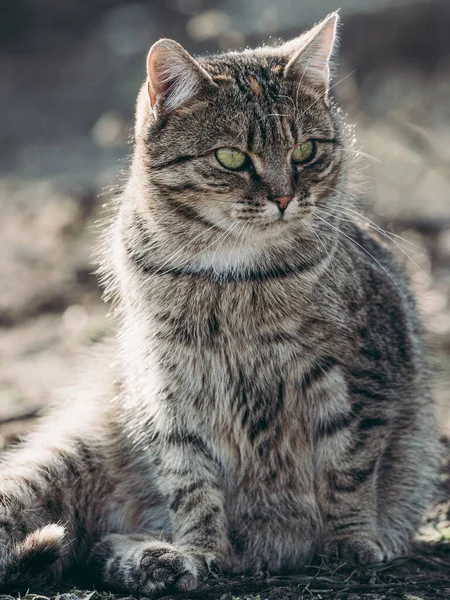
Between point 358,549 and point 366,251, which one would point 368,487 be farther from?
point 366,251

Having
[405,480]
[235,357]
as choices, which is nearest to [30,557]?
[235,357]

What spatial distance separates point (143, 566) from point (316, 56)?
2.00 meters

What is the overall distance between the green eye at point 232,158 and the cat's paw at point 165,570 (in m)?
1.40

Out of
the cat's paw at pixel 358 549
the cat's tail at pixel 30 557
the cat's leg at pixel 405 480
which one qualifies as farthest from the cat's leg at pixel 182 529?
the cat's leg at pixel 405 480

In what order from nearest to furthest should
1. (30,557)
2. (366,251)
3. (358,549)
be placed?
(30,557)
(358,549)
(366,251)

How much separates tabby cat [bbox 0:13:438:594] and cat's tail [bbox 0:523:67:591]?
1cm

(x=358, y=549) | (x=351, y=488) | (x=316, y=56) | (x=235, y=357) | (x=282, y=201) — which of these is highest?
(x=316, y=56)

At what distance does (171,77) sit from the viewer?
3287 mm

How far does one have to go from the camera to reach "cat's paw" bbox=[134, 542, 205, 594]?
3.11 m

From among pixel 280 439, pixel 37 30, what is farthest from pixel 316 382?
pixel 37 30

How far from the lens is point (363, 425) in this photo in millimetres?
3455

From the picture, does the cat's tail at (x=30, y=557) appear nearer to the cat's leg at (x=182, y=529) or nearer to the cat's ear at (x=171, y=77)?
the cat's leg at (x=182, y=529)

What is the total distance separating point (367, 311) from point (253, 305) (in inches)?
20.7

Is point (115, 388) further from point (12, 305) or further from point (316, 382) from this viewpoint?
point (12, 305)
